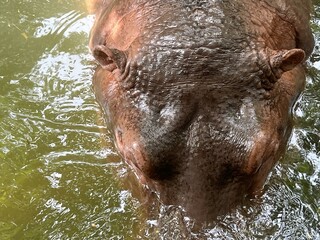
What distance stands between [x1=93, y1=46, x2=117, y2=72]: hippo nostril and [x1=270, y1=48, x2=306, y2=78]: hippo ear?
125cm

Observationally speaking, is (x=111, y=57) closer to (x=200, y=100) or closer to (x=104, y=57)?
(x=104, y=57)

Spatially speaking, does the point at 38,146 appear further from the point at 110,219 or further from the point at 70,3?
the point at 70,3

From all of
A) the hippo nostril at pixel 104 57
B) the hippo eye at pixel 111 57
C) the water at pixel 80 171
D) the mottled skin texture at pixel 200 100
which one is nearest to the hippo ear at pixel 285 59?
the mottled skin texture at pixel 200 100

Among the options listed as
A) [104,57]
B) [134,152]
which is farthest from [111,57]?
[134,152]

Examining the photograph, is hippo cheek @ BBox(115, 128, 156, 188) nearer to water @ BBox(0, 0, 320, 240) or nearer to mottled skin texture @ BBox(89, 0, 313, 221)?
mottled skin texture @ BBox(89, 0, 313, 221)

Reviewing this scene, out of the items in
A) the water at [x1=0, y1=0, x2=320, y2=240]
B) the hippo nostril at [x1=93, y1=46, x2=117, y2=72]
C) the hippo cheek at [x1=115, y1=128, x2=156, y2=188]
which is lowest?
the water at [x1=0, y1=0, x2=320, y2=240]

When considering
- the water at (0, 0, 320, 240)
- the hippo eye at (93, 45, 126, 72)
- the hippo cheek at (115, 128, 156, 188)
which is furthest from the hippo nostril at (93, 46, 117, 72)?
the water at (0, 0, 320, 240)

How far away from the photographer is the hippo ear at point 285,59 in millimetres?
4512

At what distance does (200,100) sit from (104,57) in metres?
1.01

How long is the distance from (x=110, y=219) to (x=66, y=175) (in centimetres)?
69

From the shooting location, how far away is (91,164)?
5.30 metres

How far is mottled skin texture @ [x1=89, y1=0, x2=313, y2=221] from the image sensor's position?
414cm

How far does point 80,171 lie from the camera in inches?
207

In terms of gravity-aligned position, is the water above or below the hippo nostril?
below
